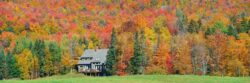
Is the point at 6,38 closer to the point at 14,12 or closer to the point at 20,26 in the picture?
the point at 20,26

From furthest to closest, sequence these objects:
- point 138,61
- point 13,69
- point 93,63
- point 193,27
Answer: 1. point 193,27
2. point 93,63
3. point 13,69
4. point 138,61

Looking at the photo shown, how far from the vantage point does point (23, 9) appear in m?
196

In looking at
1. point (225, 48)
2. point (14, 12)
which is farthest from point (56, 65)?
point (14, 12)

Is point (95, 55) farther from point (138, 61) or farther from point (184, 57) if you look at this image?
point (184, 57)

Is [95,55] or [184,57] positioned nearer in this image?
[184,57]

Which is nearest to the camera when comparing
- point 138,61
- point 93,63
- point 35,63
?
point 138,61

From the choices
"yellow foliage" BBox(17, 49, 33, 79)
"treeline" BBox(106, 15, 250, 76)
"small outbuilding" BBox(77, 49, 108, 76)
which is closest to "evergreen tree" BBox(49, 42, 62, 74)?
"yellow foliage" BBox(17, 49, 33, 79)

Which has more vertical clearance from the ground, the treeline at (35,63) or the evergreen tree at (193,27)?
the evergreen tree at (193,27)

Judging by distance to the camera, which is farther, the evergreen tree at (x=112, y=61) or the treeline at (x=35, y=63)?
the treeline at (x=35, y=63)

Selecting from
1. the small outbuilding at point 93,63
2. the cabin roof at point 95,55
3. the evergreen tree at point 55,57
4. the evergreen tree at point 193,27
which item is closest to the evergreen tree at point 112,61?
the small outbuilding at point 93,63

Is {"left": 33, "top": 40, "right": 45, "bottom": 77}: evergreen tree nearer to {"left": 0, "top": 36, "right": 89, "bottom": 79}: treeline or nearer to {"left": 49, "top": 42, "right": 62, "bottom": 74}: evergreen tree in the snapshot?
{"left": 0, "top": 36, "right": 89, "bottom": 79}: treeline

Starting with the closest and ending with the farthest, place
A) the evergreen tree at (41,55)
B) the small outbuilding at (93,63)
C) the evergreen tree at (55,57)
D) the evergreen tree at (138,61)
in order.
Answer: the evergreen tree at (138,61) → the evergreen tree at (41,55) → the evergreen tree at (55,57) → the small outbuilding at (93,63)

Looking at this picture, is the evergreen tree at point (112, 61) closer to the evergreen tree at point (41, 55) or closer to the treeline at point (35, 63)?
the treeline at point (35, 63)

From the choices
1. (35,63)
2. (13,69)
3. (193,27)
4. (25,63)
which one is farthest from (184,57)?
(193,27)
